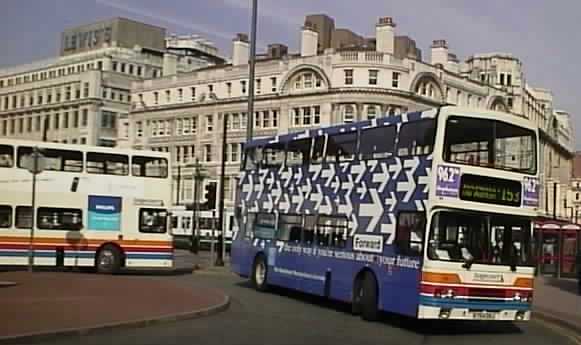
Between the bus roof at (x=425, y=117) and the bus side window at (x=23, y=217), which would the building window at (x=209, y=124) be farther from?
the bus roof at (x=425, y=117)

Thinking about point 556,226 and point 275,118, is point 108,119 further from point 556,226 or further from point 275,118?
point 556,226

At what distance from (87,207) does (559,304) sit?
48.5 ft

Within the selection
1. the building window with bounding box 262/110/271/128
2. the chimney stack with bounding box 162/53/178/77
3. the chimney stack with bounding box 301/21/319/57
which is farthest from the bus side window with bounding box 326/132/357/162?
the chimney stack with bounding box 162/53/178/77

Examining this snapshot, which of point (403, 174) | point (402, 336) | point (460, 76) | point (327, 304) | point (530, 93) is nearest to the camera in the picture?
point (402, 336)

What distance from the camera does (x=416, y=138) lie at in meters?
17.0

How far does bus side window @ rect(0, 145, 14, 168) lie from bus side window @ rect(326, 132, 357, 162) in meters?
11.7

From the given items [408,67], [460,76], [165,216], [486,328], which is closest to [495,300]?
Result: [486,328]

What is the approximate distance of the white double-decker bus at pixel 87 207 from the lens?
27469mm

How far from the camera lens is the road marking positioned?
16.6 meters

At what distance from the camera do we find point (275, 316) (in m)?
17.9

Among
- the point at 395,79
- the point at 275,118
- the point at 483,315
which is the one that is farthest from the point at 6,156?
the point at 275,118

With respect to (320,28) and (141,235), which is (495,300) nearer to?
(141,235)

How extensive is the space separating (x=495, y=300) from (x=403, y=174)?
9.81ft

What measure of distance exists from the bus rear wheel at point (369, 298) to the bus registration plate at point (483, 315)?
2.31 m
